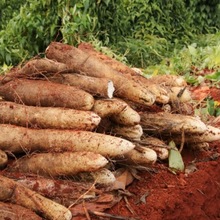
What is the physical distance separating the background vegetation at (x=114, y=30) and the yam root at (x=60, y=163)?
4.05 m

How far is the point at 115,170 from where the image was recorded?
3.12 m

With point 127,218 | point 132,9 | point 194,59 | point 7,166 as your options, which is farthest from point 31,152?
point 132,9

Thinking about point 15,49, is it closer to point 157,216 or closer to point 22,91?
point 22,91

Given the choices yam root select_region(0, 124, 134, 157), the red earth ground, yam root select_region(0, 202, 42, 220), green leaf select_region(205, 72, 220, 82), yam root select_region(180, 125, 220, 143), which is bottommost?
green leaf select_region(205, 72, 220, 82)

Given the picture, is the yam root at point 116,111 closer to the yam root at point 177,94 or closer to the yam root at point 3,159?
the yam root at point 3,159

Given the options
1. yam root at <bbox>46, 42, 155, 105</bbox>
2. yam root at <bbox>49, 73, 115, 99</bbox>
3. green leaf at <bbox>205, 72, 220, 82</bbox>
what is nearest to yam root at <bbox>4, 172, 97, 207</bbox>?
yam root at <bbox>49, 73, 115, 99</bbox>

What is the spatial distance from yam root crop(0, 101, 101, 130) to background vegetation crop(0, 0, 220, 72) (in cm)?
386

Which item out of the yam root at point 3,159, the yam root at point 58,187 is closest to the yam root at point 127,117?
the yam root at point 58,187

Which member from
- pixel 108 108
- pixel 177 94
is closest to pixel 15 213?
pixel 108 108

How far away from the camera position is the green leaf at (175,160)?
3.38 metres

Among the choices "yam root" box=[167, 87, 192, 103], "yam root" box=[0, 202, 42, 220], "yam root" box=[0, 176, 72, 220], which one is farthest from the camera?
"yam root" box=[167, 87, 192, 103]

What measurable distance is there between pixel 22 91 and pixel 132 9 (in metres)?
6.31

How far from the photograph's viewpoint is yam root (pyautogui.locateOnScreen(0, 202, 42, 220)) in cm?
242

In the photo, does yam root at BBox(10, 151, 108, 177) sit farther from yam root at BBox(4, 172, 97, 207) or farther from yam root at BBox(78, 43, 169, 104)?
yam root at BBox(78, 43, 169, 104)
